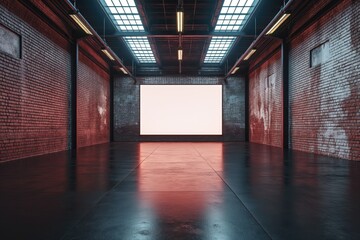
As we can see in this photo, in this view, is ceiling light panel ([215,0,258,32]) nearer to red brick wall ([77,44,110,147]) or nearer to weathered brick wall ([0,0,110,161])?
weathered brick wall ([0,0,110,161])

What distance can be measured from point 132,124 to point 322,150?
1420 cm

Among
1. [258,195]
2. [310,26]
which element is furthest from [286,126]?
[258,195]

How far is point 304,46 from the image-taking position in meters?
11.6

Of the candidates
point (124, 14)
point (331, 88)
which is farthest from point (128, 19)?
point (331, 88)

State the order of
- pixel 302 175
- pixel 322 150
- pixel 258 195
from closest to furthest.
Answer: pixel 258 195
pixel 302 175
pixel 322 150

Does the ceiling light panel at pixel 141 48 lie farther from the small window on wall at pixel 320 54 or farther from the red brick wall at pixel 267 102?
the small window on wall at pixel 320 54

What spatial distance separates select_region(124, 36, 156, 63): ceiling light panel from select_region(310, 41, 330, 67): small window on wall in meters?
8.00

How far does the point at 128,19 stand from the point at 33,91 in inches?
197

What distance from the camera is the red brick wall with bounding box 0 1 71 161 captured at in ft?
26.8

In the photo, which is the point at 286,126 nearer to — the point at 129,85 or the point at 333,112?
the point at 333,112

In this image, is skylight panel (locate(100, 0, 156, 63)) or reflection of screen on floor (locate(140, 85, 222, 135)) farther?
reflection of screen on floor (locate(140, 85, 222, 135))

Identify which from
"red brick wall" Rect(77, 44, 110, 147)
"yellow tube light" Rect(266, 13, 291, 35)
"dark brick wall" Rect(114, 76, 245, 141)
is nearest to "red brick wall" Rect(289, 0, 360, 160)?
"yellow tube light" Rect(266, 13, 291, 35)

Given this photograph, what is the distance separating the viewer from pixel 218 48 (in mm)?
17219

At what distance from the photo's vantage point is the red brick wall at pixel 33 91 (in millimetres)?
8180
